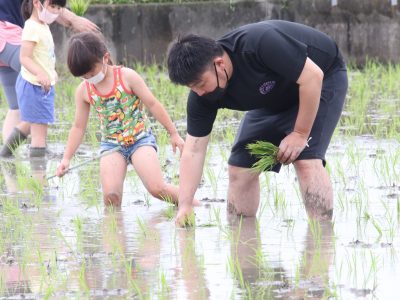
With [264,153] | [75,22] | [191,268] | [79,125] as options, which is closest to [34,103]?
[75,22]

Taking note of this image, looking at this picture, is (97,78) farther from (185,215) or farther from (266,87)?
(266,87)

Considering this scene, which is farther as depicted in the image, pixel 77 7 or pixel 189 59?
pixel 77 7

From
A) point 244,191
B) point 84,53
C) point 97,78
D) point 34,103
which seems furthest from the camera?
point 34,103

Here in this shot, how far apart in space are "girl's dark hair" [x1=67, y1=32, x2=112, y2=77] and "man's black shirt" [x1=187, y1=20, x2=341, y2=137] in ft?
2.71

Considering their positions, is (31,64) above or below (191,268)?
above

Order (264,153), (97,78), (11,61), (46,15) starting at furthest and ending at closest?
(11,61)
(46,15)
(97,78)
(264,153)

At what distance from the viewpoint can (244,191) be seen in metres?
5.28

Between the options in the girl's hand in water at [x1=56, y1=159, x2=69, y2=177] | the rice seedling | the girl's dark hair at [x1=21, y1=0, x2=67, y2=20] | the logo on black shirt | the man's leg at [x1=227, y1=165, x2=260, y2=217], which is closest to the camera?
the logo on black shirt

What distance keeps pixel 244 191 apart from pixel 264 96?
546 millimetres

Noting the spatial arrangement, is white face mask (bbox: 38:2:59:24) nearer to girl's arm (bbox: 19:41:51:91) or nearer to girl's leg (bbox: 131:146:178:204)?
girl's arm (bbox: 19:41:51:91)

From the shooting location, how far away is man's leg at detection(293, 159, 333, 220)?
504 cm

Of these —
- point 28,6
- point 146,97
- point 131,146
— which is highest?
point 28,6

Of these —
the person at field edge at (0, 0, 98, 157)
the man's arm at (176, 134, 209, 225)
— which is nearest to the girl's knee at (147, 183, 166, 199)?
the man's arm at (176, 134, 209, 225)

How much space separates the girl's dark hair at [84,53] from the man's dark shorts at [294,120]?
891mm
